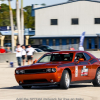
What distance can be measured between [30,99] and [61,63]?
2.89m

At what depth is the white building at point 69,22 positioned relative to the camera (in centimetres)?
5153

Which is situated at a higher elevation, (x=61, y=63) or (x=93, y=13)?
(x=93, y=13)

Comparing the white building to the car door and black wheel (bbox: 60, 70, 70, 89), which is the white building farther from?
black wheel (bbox: 60, 70, 70, 89)

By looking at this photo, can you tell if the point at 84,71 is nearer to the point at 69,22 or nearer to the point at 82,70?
the point at 82,70

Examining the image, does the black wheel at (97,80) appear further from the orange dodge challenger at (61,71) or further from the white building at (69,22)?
the white building at (69,22)

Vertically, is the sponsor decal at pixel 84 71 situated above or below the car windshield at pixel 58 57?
below

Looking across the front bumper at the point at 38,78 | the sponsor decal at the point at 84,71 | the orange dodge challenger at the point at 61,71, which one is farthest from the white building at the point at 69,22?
the front bumper at the point at 38,78

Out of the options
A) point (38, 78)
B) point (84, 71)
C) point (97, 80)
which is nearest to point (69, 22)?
point (97, 80)

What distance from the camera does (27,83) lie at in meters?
11.4

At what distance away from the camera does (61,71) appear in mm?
11016

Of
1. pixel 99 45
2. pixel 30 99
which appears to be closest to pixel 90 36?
pixel 99 45

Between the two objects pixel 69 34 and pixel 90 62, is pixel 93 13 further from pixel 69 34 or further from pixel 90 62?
pixel 90 62

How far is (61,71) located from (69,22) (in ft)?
136

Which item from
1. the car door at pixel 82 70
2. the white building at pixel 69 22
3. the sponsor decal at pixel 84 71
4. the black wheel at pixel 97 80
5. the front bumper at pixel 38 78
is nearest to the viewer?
the front bumper at pixel 38 78
